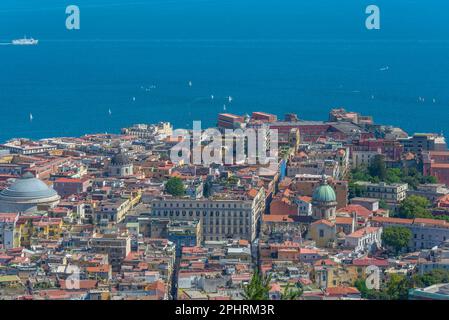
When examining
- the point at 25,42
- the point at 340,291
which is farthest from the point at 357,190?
the point at 25,42

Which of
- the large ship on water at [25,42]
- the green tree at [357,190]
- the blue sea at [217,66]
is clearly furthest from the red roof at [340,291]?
the large ship on water at [25,42]

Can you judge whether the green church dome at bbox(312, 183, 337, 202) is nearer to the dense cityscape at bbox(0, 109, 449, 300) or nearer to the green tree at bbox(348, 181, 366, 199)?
the dense cityscape at bbox(0, 109, 449, 300)

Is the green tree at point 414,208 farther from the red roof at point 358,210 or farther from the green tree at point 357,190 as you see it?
the green tree at point 357,190

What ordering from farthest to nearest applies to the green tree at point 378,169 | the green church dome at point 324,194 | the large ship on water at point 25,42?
the large ship on water at point 25,42, the green tree at point 378,169, the green church dome at point 324,194

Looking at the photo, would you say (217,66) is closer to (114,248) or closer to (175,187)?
(175,187)
